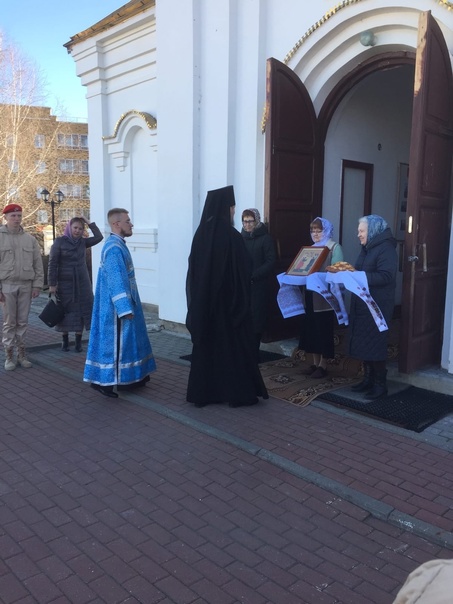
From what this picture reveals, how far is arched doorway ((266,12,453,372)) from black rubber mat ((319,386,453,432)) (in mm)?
288

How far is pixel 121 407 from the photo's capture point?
16.4 ft

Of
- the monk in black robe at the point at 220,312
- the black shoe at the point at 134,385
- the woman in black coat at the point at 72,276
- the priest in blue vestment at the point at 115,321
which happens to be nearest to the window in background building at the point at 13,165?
the woman in black coat at the point at 72,276

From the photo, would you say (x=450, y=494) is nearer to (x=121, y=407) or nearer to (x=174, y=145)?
(x=121, y=407)

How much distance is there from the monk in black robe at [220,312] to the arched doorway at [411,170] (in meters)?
1.45

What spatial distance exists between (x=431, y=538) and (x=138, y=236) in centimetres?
773

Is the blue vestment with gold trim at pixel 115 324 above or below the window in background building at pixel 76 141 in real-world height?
below

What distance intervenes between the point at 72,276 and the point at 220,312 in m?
2.84

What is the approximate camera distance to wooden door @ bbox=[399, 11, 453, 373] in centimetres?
472

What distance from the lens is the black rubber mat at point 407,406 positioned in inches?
180

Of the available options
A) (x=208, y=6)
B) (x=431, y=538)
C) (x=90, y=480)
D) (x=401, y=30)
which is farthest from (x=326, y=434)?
(x=208, y=6)

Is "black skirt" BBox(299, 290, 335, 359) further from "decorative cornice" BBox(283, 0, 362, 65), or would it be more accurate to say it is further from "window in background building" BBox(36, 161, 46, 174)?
"window in background building" BBox(36, 161, 46, 174)

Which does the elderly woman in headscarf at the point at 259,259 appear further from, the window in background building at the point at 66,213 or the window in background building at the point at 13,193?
the window in background building at the point at 66,213

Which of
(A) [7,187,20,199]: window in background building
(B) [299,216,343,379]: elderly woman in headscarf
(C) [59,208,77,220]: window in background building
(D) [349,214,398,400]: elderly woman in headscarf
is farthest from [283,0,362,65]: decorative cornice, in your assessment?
(C) [59,208,77,220]: window in background building

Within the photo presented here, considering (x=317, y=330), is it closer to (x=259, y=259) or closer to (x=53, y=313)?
(x=259, y=259)
